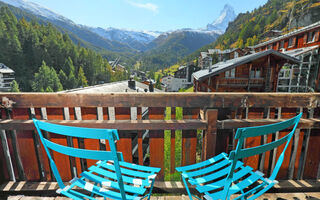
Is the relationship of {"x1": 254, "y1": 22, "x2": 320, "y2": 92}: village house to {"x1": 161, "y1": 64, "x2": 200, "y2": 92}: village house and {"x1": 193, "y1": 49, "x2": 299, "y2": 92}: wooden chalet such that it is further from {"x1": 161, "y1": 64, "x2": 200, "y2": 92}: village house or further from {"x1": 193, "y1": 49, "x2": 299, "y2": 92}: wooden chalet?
{"x1": 161, "y1": 64, "x2": 200, "y2": 92}: village house

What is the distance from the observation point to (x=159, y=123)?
180 cm

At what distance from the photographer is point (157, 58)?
18925 cm

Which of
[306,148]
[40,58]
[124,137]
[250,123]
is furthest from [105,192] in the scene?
[40,58]

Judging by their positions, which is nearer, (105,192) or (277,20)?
(105,192)

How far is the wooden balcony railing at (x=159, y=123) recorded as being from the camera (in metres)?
1.78

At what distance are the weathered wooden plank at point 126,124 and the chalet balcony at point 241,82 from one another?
13089 mm

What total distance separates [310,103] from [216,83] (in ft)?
40.8

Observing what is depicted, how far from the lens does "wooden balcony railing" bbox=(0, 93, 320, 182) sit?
1776 mm

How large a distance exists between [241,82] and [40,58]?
70.7 meters

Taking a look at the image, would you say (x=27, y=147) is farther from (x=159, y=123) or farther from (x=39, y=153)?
(x=159, y=123)

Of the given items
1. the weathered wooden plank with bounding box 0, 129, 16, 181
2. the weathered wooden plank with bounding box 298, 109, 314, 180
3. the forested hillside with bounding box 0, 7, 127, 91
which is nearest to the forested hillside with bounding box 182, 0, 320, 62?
Answer: the weathered wooden plank with bounding box 298, 109, 314, 180

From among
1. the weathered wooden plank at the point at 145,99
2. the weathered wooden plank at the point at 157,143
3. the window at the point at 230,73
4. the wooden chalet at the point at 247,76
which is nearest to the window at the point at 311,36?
the wooden chalet at the point at 247,76

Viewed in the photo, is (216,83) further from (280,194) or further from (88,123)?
(88,123)

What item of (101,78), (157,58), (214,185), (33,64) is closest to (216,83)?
(214,185)
